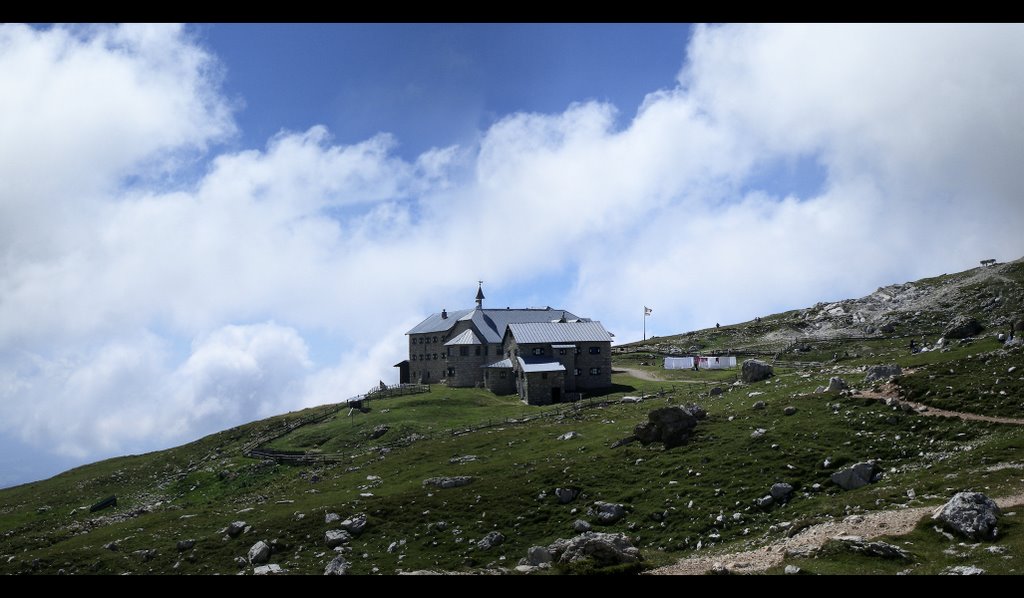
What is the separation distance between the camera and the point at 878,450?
36.6 meters

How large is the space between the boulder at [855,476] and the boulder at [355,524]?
92.1 feet

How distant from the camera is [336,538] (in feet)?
127

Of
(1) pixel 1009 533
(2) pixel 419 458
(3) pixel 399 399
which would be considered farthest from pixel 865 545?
(3) pixel 399 399

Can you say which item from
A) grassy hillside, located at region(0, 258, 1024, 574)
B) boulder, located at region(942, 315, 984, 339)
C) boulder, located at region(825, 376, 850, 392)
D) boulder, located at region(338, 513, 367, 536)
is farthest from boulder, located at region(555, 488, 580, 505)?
boulder, located at region(942, 315, 984, 339)

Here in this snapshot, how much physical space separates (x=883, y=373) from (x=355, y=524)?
42371mm

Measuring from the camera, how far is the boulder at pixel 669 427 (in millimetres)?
46312

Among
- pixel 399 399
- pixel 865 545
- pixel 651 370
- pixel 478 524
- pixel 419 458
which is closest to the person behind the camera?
pixel 865 545

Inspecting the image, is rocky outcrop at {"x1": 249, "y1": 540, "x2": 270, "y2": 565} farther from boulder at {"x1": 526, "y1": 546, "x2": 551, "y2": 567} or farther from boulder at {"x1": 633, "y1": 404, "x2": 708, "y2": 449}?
boulder at {"x1": 633, "y1": 404, "x2": 708, "y2": 449}

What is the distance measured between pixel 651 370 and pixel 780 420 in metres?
66.9

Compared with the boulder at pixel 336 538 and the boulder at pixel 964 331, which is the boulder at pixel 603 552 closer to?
the boulder at pixel 336 538

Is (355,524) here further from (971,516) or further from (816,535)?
(971,516)

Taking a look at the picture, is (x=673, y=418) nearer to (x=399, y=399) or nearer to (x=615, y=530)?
(x=615, y=530)

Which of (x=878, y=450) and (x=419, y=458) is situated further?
(x=419, y=458)

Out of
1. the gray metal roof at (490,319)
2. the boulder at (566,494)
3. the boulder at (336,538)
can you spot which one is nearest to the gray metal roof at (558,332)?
the gray metal roof at (490,319)
